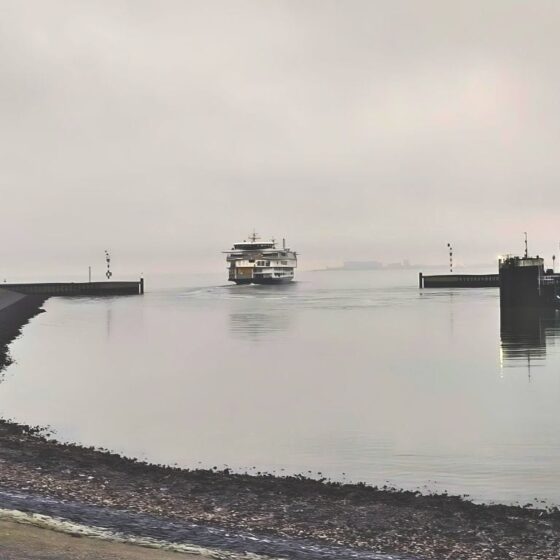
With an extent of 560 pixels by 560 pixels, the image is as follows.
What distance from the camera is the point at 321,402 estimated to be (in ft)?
72.6

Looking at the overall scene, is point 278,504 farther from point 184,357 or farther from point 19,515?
point 184,357

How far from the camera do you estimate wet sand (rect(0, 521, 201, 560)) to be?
266 inches

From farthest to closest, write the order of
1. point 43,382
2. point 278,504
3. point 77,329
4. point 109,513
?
point 77,329
point 43,382
point 278,504
point 109,513

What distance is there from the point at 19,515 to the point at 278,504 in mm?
→ 3912

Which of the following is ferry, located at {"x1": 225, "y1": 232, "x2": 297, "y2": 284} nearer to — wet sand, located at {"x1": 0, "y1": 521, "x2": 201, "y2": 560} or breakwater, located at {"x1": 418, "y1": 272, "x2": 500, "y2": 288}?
breakwater, located at {"x1": 418, "y1": 272, "x2": 500, "y2": 288}

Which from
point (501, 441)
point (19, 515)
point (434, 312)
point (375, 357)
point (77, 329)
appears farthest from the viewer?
point (434, 312)

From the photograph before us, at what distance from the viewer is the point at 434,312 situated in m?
71.6

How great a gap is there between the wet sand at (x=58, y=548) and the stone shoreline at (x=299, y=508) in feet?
4.65

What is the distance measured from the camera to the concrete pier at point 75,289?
125812 mm

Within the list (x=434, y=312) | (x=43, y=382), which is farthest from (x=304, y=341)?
(x=434, y=312)

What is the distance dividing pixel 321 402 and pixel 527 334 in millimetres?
29891

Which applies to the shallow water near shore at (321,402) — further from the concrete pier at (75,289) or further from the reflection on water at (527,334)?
the concrete pier at (75,289)

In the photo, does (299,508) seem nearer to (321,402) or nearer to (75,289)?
(321,402)

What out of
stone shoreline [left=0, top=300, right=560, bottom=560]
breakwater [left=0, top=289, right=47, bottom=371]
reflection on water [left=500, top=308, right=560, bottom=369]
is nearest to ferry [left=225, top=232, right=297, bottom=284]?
breakwater [left=0, top=289, right=47, bottom=371]
